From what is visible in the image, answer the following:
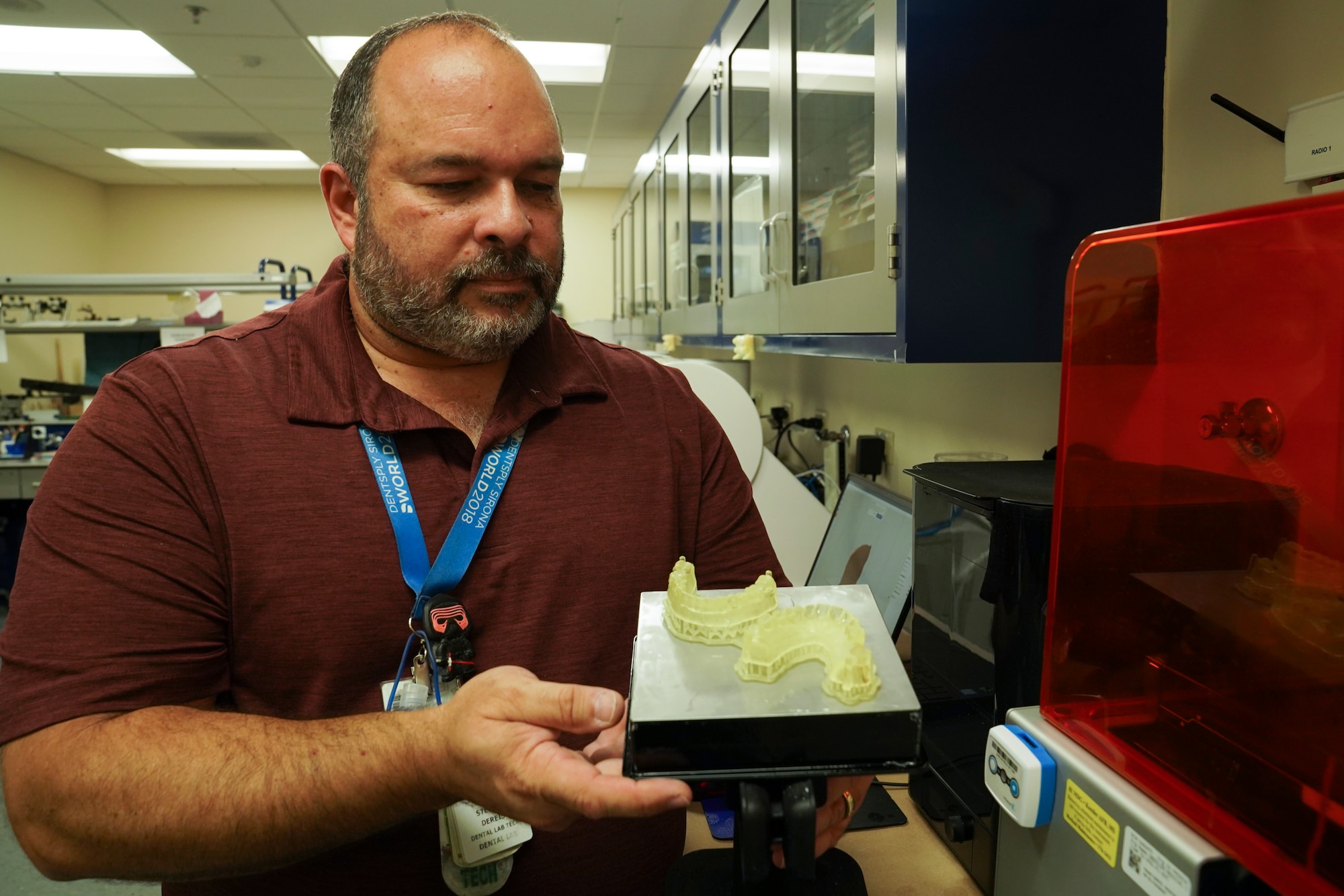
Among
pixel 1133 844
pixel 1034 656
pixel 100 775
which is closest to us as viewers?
pixel 1133 844

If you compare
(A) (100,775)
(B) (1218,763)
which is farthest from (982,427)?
(A) (100,775)

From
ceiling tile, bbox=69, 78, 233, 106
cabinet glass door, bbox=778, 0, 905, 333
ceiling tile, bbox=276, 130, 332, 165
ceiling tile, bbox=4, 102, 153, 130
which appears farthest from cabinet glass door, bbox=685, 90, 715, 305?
ceiling tile, bbox=4, 102, 153, 130

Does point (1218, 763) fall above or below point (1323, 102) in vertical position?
below

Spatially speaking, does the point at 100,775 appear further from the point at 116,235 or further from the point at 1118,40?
the point at 116,235

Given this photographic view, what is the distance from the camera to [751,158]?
176 centimetres

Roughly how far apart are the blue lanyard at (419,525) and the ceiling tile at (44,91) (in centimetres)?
444

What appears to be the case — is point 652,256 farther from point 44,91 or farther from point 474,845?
point 44,91

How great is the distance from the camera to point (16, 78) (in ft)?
13.0

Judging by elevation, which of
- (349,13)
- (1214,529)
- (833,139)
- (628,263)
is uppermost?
(349,13)

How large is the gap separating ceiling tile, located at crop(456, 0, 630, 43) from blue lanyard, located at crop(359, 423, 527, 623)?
8.71 feet

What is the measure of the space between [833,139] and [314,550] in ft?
3.36

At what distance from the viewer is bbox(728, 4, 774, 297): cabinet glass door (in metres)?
1.59

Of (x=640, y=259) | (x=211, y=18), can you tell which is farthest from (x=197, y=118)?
(x=640, y=259)

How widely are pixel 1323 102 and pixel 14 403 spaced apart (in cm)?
495
